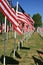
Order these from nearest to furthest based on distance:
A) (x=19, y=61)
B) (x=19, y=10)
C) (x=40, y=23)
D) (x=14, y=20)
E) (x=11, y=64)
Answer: (x=14, y=20) < (x=11, y=64) < (x=19, y=61) < (x=19, y=10) < (x=40, y=23)

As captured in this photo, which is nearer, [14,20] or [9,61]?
[14,20]

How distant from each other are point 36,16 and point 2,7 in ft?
445

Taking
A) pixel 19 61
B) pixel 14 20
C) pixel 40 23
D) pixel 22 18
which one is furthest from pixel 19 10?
pixel 40 23

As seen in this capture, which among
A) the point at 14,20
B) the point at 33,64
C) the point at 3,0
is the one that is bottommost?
the point at 33,64

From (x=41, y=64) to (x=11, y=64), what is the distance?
5.38ft

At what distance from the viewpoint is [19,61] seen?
16.8 metres

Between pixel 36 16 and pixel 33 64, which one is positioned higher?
pixel 36 16

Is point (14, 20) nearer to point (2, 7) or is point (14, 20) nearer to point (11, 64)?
point (2, 7)

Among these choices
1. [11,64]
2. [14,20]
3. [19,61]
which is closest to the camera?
[14,20]

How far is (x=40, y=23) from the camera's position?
141500 mm

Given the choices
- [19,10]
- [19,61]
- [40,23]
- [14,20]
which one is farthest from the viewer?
[40,23]

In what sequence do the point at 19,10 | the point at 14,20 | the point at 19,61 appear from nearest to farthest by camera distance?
1. the point at 14,20
2. the point at 19,61
3. the point at 19,10

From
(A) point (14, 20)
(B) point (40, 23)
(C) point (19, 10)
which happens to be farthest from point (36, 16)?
(A) point (14, 20)

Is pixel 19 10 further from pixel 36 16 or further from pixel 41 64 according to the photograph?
pixel 36 16
